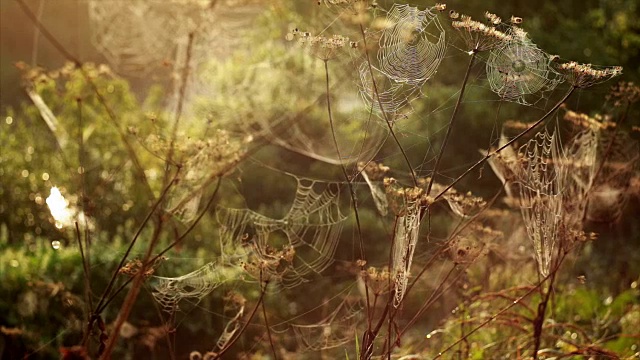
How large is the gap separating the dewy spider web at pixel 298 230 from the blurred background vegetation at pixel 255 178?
0.25 meters

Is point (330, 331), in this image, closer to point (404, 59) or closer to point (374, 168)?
point (374, 168)

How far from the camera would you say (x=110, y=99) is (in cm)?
899

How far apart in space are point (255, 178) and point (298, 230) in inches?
224

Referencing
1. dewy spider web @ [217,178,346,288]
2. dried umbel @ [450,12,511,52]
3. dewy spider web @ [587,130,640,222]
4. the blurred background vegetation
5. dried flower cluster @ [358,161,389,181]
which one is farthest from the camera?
the blurred background vegetation

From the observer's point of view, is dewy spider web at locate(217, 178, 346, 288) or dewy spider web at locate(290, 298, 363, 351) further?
dewy spider web at locate(217, 178, 346, 288)

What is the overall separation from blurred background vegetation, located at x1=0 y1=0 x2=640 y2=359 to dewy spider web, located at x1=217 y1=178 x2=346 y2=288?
0.25m

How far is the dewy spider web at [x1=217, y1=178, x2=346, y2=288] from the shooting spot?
361cm

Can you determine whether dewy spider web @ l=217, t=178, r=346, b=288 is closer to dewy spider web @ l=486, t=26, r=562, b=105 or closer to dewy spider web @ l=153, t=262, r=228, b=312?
dewy spider web @ l=153, t=262, r=228, b=312

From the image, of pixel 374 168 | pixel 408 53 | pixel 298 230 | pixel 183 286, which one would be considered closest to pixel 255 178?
pixel 298 230

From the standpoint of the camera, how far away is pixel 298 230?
4.13 metres

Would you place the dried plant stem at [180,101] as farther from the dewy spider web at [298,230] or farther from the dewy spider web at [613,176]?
the dewy spider web at [613,176]

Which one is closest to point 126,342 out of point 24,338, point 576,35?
point 24,338

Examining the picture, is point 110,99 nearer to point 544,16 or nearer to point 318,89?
point 318,89

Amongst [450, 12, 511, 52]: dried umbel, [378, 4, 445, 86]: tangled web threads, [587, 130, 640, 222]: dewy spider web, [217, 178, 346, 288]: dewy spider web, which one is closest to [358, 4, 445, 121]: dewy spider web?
[378, 4, 445, 86]: tangled web threads
